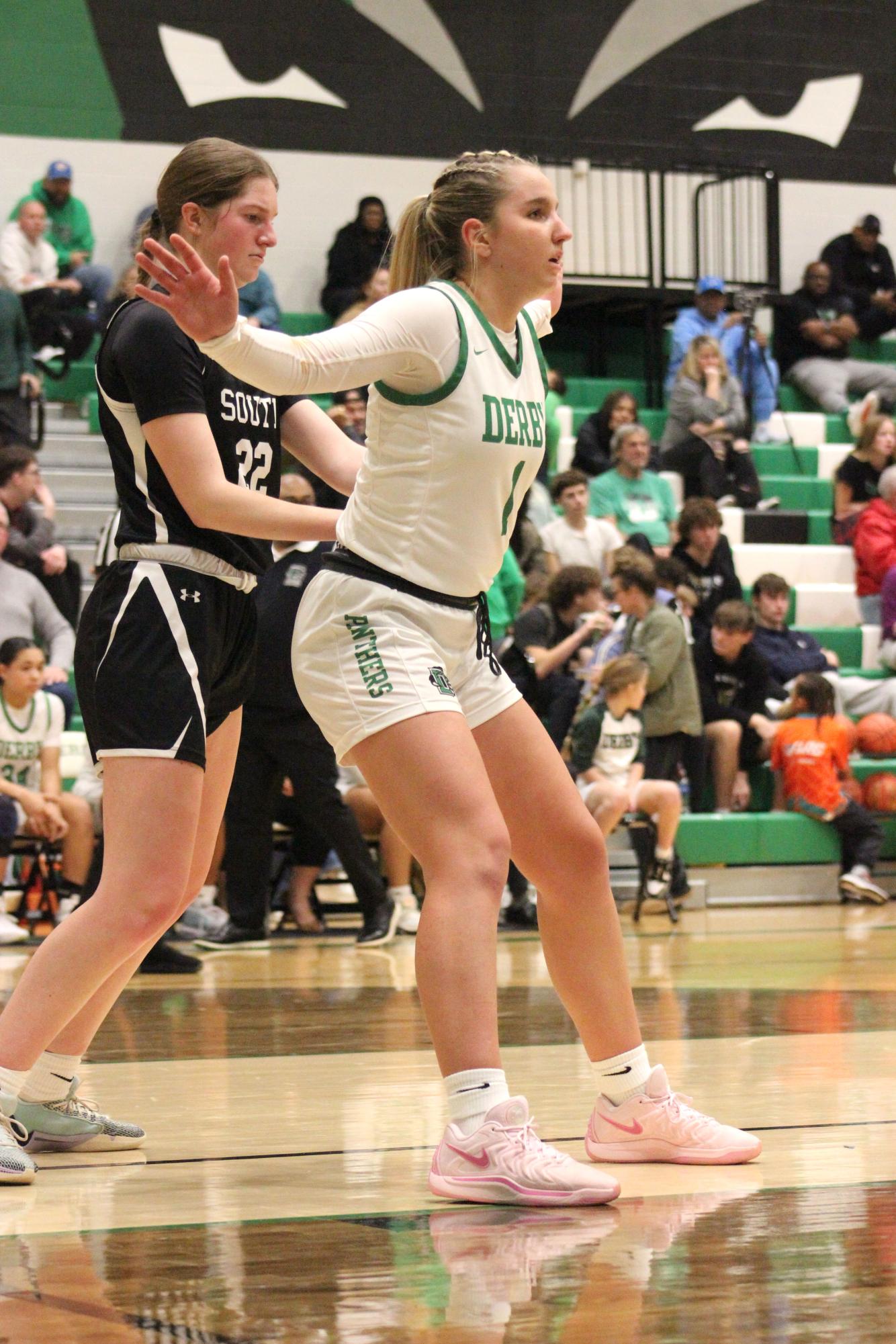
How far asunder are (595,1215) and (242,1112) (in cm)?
108

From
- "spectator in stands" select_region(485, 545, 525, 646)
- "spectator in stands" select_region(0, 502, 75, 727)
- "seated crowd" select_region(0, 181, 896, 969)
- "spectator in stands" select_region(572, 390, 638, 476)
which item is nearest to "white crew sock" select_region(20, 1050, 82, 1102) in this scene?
"seated crowd" select_region(0, 181, 896, 969)

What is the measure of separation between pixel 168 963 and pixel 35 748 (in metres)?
1.70

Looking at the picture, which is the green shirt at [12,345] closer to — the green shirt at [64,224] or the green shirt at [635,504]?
the green shirt at [64,224]

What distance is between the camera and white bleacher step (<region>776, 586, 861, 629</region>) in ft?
38.1

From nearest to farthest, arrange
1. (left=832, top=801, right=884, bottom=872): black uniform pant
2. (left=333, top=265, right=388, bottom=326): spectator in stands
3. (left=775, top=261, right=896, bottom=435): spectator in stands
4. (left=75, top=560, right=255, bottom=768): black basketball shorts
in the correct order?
1. (left=75, top=560, right=255, bottom=768): black basketball shorts
2. (left=832, top=801, right=884, bottom=872): black uniform pant
3. (left=333, top=265, right=388, bottom=326): spectator in stands
4. (left=775, top=261, right=896, bottom=435): spectator in stands

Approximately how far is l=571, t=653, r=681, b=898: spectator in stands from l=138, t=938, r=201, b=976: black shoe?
255cm

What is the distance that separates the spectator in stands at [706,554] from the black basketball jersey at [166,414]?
722 cm

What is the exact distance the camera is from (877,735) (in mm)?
10000

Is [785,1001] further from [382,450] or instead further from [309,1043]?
[382,450]

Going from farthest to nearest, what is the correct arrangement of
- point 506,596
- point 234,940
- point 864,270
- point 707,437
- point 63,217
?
1. point 864,270
2. point 63,217
3. point 707,437
4. point 506,596
5. point 234,940

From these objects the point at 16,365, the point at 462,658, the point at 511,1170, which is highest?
the point at 16,365

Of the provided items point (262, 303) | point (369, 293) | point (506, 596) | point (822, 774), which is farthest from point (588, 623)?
point (369, 293)

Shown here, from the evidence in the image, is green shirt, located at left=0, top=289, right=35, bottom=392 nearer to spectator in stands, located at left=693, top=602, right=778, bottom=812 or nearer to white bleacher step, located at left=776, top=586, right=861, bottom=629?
spectator in stands, located at left=693, top=602, right=778, bottom=812

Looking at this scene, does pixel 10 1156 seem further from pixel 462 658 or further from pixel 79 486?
pixel 79 486
